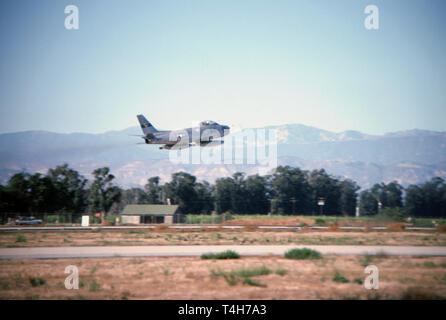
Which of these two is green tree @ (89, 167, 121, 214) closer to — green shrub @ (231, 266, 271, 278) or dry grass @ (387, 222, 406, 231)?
dry grass @ (387, 222, 406, 231)

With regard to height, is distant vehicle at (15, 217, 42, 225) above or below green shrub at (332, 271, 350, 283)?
below

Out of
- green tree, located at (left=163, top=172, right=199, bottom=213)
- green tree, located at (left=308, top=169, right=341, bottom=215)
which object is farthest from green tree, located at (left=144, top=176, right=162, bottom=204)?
green tree, located at (left=308, top=169, right=341, bottom=215)

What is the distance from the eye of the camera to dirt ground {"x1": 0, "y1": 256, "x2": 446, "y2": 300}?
17984 mm

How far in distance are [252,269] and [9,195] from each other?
275 feet

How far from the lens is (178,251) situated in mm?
31109

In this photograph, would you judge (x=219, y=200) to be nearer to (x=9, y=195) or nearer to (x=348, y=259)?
(x=9, y=195)

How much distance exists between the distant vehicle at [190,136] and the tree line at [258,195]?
6279 cm

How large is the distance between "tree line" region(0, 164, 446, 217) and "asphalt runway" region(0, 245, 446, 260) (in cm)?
7530

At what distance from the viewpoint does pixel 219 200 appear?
436 feet

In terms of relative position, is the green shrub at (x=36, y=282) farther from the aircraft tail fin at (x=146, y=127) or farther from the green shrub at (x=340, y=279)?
the aircraft tail fin at (x=146, y=127)

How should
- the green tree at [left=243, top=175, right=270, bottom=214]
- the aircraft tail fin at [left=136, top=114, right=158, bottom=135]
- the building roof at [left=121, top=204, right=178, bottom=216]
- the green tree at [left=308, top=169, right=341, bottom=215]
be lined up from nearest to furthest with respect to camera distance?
the aircraft tail fin at [left=136, top=114, right=158, bottom=135] < the building roof at [left=121, top=204, right=178, bottom=216] < the green tree at [left=243, top=175, right=270, bottom=214] < the green tree at [left=308, top=169, right=341, bottom=215]

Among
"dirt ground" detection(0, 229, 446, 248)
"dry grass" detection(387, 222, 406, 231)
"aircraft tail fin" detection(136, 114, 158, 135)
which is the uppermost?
"aircraft tail fin" detection(136, 114, 158, 135)

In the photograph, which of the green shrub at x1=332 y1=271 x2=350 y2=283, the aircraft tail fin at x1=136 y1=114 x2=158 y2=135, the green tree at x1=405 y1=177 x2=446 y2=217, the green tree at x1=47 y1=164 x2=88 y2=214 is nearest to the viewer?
the green shrub at x1=332 y1=271 x2=350 y2=283

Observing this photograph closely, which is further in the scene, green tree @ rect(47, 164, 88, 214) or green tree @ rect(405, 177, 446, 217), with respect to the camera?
green tree @ rect(405, 177, 446, 217)
